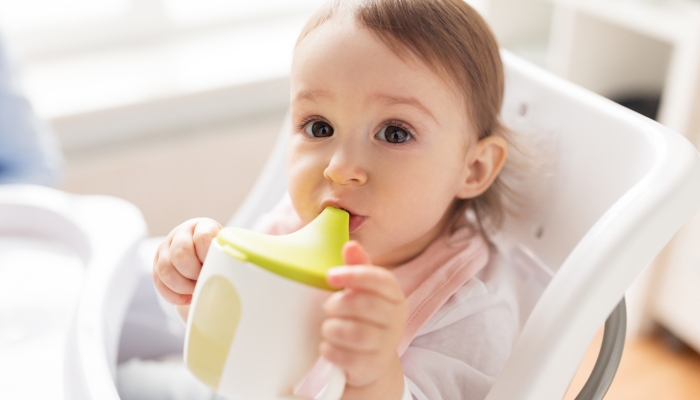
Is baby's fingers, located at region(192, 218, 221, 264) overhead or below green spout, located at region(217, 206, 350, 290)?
below

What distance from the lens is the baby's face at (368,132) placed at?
570mm

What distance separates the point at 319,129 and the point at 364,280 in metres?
0.25

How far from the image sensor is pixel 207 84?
4.89 ft

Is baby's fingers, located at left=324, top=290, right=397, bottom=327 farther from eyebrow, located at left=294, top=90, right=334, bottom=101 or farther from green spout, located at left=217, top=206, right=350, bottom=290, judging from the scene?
eyebrow, located at left=294, top=90, right=334, bottom=101

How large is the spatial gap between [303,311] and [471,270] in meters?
0.30

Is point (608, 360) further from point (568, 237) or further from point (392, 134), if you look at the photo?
point (392, 134)

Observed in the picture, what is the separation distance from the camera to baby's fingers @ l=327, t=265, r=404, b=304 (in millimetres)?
401

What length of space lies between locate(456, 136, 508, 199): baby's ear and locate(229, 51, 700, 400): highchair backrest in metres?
0.03

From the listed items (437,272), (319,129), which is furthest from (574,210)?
(319,129)

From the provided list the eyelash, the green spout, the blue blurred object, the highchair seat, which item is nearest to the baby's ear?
the eyelash

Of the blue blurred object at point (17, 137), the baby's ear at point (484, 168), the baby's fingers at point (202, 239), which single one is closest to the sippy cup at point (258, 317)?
the baby's fingers at point (202, 239)

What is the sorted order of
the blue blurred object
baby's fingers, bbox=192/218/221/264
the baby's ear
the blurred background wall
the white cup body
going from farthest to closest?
the blurred background wall < the blue blurred object < the baby's ear < baby's fingers, bbox=192/218/221/264 < the white cup body

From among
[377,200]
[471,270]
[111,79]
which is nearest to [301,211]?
[377,200]

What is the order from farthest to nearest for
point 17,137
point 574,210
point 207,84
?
point 207,84 → point 17,137 → point 574,210
